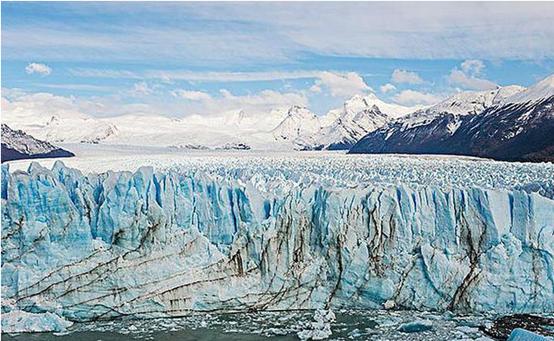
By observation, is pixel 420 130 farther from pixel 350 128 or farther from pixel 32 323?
pixel 32 323

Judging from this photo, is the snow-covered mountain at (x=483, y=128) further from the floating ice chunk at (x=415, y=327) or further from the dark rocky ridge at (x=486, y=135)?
the floating ice chunk at (x=415, y=327)

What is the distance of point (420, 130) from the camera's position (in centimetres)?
5050

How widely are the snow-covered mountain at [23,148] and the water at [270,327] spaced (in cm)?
2440

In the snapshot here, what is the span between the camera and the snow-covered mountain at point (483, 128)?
33125 mm

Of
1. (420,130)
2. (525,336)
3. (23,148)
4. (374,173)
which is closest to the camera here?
(525,336)

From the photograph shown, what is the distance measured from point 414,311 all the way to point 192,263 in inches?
170

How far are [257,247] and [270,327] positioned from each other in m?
1.95

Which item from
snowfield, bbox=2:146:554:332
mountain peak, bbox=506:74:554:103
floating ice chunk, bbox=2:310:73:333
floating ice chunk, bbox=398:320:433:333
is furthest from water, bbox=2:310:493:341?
mountain peak, bbox=506:74:554:103

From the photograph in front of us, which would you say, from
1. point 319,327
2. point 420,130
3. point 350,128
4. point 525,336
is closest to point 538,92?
point 420,130

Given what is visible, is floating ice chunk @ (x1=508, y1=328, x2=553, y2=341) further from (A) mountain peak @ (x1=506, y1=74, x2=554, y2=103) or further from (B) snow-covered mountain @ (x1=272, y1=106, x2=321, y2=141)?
(B) snow-covered mountain @ (x1=272, y1=106, x2=321, y2=141)

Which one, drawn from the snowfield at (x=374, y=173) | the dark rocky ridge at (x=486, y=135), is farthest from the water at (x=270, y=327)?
the dark rocky ridge at (x=486, y=135)

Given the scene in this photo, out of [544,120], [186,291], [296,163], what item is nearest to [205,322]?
[186,291]

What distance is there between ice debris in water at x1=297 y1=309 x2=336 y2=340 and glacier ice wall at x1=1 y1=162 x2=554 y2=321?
2.26 feet

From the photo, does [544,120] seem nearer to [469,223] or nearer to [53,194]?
[469,223]
